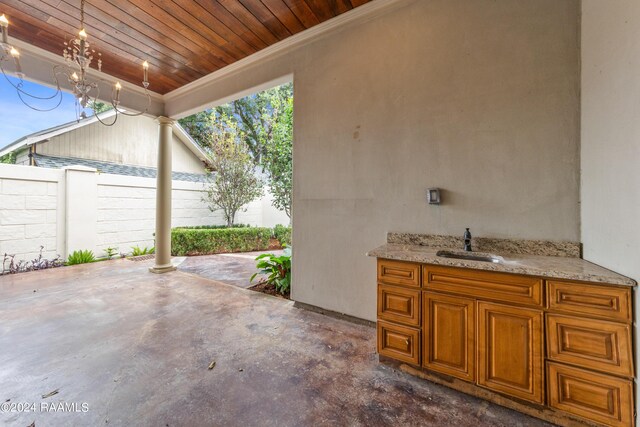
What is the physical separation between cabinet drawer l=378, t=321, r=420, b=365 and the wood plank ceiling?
3.13 m

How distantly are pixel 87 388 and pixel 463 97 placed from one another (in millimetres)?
3666

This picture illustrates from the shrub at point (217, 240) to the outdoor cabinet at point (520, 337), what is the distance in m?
6.05

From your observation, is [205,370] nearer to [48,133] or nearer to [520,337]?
[520,337]

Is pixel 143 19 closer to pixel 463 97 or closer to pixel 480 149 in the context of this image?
pixel 463 97

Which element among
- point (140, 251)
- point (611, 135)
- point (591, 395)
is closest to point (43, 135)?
point (140, 251)

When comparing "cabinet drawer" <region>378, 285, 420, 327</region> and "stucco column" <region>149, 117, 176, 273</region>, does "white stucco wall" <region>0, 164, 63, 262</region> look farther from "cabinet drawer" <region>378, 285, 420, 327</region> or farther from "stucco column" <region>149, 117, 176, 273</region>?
"cabinet drawer" <region>378, 285, 420, 327</region>

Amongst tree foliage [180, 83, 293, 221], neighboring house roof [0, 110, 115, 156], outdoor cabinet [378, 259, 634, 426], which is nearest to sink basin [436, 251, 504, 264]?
→ outdoor cabinet [378, 259, 634, 426]

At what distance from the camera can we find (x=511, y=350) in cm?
150

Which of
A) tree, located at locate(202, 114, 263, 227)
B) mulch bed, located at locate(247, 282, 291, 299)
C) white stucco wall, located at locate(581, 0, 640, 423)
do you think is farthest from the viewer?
tree, located at locate(202, 114, 263, 227)

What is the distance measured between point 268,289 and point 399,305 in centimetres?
243

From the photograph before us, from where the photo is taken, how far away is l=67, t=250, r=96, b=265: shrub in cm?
517

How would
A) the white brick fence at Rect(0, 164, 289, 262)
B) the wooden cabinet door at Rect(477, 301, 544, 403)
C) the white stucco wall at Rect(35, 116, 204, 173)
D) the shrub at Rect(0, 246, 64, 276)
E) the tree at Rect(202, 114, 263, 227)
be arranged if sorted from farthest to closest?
1. the tree at Rect(202, 114, 263, 227)
2. the white stucco wall at Rect(35, 116, 204, 173)
3. the white brick fence at Rect(0, 164, 289, 262)
4. the shrub at Rect(0, 246, 64, 276)
5. the wooden cabinet door at Rect(477, 301, 544, 403)

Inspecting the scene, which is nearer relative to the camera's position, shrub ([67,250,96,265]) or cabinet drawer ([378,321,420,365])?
cabinet drawer ([378,321,420,365])

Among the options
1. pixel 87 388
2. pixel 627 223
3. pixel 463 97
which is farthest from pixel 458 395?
pixel 87 388
